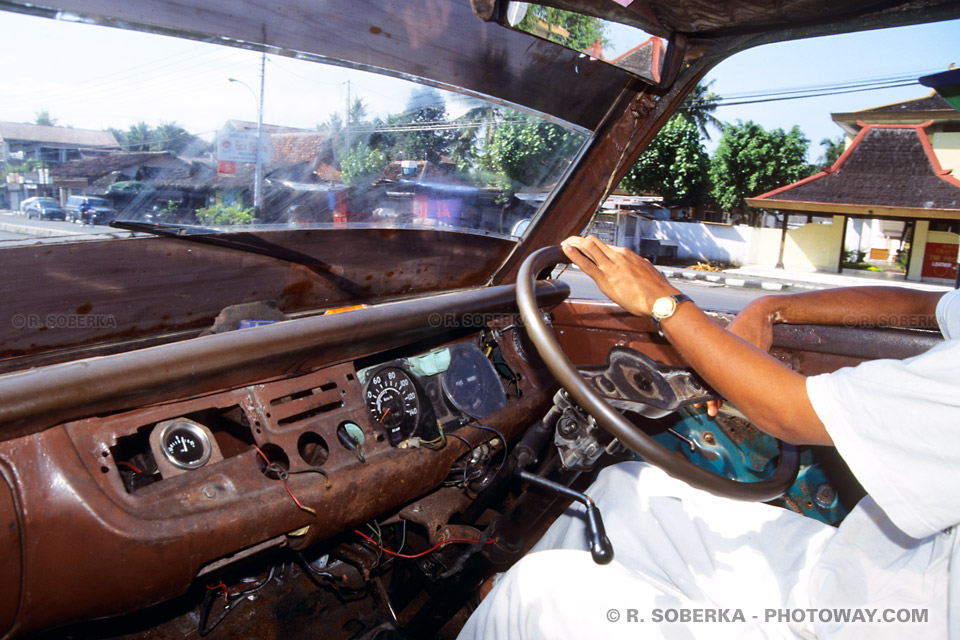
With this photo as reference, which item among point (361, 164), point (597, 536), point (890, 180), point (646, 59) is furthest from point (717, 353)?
point (890, 180)

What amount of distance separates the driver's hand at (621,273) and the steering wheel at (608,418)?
14 cm

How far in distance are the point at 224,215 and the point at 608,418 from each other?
4.95ft

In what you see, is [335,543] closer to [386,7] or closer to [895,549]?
[895,549]

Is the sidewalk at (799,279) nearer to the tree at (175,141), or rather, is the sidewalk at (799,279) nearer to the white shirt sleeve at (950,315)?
the white shirt sleeve at (950,315)

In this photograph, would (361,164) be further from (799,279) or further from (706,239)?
(706,239)

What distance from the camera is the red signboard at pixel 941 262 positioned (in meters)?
3.02

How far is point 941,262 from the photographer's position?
10.2 ft

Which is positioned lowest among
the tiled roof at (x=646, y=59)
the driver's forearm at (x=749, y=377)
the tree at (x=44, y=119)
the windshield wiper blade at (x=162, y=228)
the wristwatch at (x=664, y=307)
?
the driver's forearm at (x=749, y=377)

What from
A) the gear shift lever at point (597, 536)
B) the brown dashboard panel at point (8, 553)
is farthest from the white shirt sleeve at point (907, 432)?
the brown dashboard panel at point (8, 553)

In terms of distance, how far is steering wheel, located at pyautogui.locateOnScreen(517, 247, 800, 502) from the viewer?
1230mm

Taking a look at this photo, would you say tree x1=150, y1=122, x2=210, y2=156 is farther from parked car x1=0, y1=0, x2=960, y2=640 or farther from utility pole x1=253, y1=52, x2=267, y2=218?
utility pole x1=253, y1=52, x2=267, y2=218

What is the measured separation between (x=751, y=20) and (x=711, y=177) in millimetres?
18227

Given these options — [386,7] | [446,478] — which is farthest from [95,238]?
[446,478]

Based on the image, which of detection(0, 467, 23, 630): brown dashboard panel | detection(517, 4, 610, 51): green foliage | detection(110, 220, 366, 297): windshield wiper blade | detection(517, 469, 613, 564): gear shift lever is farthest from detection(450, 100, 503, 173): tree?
detection(0, 467, 23, 630): brown dashboard panel
